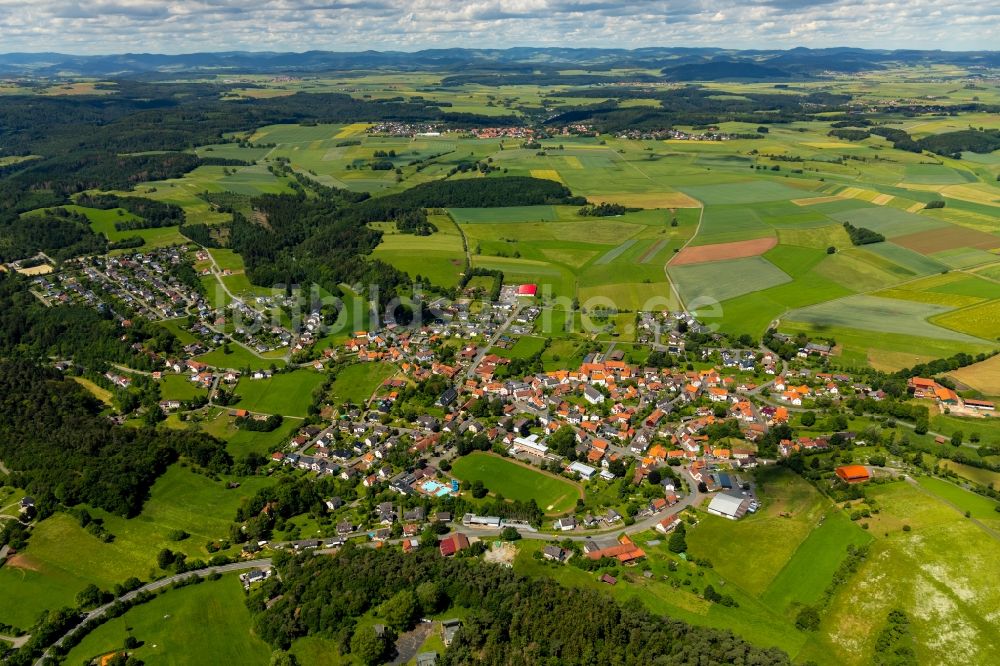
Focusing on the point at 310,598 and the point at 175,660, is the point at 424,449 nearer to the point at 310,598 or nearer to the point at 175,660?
the point at 310,598

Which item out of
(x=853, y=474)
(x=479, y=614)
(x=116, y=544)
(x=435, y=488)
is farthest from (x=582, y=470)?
(x=116, y=544)

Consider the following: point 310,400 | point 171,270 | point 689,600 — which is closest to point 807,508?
point 689,600

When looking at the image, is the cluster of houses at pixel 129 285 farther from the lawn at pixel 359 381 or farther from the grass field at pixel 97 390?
the lawn at pixel 359 381

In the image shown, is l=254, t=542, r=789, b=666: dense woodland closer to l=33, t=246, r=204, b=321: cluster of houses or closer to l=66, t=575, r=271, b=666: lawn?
l=66, t=575, r=271, b=666: lawn

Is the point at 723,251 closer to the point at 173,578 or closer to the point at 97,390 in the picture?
the point at 173,578

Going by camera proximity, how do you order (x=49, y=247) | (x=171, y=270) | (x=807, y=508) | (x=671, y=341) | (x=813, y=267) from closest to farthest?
1. (x=807, y=508)
2. (x=671, y=341)
3. (x=813, y=267)
4. (x=171, y=270)
5. (x=49, y=247)

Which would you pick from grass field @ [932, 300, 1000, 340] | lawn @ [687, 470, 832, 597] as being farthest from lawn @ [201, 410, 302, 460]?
grass field @ [932, 300, 1000, 340]
